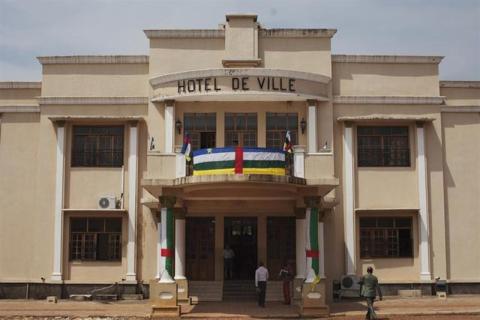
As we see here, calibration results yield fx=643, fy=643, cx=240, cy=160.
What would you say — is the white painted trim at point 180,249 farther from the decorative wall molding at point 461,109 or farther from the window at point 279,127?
the decorative wall molding at point 461,109

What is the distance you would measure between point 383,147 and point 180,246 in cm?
776

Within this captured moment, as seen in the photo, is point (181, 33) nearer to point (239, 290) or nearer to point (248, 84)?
point (248, 84)

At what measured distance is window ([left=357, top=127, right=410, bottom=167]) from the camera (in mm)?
22203

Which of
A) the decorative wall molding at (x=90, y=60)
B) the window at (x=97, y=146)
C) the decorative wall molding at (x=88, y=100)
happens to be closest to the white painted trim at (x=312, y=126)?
the decorative wall molding at (x=88, y=100)

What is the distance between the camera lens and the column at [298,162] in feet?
60.2

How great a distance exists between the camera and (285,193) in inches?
776

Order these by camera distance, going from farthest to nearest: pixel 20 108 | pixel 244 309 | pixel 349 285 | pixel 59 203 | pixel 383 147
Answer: pixel 20 108 → pixel 383 147 → pixel 59 203 → pixel 349 285 → pixel 244 309

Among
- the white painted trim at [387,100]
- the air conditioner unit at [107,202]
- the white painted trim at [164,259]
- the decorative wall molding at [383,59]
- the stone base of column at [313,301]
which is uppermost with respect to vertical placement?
the decorative wall molding at [383,59]

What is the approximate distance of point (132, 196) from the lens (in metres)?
21.8

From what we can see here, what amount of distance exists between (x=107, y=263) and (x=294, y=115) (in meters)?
8.10

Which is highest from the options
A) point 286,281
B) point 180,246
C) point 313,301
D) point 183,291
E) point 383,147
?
point 383,147

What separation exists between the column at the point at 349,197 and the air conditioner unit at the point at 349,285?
10.3 inches

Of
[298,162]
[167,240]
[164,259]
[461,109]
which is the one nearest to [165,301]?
[164,259]

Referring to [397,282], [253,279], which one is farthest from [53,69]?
[397,282]
